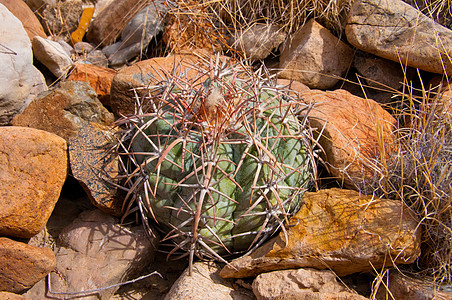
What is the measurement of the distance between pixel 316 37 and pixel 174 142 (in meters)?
2.16

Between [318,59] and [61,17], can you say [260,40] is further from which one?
[61,17]

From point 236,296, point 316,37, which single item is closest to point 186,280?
point 236,296

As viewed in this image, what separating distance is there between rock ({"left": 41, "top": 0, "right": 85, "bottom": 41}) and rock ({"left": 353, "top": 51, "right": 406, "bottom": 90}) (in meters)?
3.28

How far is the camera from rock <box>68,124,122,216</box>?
8.27 ft

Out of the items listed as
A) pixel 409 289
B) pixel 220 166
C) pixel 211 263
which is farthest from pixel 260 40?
pixel 409 289

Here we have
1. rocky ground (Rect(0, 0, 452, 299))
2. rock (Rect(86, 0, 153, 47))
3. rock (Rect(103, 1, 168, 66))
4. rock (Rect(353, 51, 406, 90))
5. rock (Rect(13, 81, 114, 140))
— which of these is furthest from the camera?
rock (Rect(86, 0, 153, 47))

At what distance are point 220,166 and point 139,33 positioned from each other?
2469mm

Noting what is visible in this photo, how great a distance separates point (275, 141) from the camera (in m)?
2.21

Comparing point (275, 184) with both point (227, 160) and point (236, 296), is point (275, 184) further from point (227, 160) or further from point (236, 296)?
point (236, 296)

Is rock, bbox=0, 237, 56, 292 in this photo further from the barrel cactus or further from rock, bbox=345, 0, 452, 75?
rock, bbox=345, 0, 452, 75

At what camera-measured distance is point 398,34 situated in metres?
3.33

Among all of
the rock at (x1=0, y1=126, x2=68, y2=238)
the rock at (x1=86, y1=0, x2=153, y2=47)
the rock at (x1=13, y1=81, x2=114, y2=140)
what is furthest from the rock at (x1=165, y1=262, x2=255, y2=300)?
the rock at (x1=86, y1=0, x2=153, y2=47)

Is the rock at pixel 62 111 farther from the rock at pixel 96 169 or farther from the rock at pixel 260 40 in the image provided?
the rock at pixel 260 40

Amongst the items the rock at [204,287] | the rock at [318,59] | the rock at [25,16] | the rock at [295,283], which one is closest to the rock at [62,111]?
the rock at [204,287]
